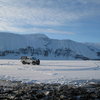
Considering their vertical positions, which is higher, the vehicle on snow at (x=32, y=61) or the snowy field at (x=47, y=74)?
the vehicle on snow at (x=32, y=61)

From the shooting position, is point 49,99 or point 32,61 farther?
point 32,61

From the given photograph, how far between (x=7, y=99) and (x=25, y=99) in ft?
2.77

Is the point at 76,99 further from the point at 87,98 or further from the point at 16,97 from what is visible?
the point at 16,97

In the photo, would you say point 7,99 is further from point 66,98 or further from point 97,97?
point 97,97

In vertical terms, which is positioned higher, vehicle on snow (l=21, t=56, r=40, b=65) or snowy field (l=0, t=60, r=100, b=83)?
vehicle on snow (l=21, t=56, r=40, b=65)

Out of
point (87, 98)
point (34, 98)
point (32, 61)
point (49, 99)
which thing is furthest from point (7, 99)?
point (32, 61)

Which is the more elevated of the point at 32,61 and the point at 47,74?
the point at 32,61

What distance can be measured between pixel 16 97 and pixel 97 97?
3948 millimetres

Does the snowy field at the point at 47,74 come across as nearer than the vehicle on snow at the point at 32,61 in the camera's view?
Yes

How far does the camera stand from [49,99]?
950cm

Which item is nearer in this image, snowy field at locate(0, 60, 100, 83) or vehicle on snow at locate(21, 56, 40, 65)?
snowy field at locate(0, 60, 100, 83)

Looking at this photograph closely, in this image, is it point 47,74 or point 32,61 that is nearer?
point 47,74

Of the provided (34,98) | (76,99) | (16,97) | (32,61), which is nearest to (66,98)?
(76,99)

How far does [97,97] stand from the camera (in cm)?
1010
